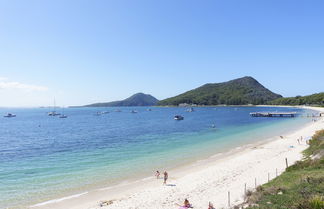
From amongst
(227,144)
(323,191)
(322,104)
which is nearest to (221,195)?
(323,191)

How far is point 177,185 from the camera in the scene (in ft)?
69.7

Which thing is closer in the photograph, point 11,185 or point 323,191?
point 323,191

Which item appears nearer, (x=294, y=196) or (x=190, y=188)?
(x=294, y=196)

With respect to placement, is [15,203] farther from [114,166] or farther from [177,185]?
[177,185]

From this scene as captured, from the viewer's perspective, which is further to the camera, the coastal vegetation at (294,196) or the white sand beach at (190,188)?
the white sand beach at (190,188)

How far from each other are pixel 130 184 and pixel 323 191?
52.7 feet

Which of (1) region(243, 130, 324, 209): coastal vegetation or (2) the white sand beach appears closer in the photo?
(1) region(243, 130, 324, 209): coastal vegetation

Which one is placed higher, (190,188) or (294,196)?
Answer: (294,196)

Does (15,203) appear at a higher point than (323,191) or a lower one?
lower

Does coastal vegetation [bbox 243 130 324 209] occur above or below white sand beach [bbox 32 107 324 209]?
above

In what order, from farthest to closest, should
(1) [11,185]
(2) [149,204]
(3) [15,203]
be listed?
1. (1) [11,185]
2. (3) [15,203]
3. (2) [149,204]

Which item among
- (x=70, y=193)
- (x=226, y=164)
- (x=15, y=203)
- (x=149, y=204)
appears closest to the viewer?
Result: (x=149, y=204)

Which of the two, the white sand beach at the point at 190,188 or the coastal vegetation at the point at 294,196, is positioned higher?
the coastal vegetation at the point at 294,196

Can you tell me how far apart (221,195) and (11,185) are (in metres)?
20.0
